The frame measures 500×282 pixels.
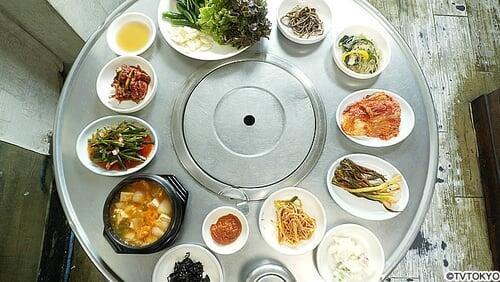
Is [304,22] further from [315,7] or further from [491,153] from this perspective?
[491,153]

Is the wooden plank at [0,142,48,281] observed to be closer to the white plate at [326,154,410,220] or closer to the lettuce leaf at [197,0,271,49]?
the lettuce leaf at [197,0,271,49]

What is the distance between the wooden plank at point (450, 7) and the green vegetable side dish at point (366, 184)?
6.58ft

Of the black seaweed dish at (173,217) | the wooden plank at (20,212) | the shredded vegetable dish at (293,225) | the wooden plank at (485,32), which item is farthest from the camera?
the wooden plank at (485,32)

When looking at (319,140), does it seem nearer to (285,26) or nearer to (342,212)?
(342,212)

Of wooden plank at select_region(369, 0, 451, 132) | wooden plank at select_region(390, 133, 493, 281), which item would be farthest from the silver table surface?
wooden plank at select_region(369, 0, 451, 132)

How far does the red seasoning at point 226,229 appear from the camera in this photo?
5.84ft

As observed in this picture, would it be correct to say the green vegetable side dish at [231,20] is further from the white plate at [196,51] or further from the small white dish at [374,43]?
the small white dish at [374,43]

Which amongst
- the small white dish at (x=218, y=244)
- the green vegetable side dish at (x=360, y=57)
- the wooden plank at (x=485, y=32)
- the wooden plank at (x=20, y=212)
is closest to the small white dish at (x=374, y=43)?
the green vegetable side dish at (x=360, y=57)

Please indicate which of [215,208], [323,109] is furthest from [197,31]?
[215,208]

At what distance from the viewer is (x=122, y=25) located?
2070 mm

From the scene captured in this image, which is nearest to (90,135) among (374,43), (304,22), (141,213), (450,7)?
(141,213)

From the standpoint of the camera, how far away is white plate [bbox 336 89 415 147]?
1922 millimetres

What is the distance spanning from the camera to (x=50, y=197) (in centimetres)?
277

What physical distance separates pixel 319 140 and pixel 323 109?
0.14 metres
